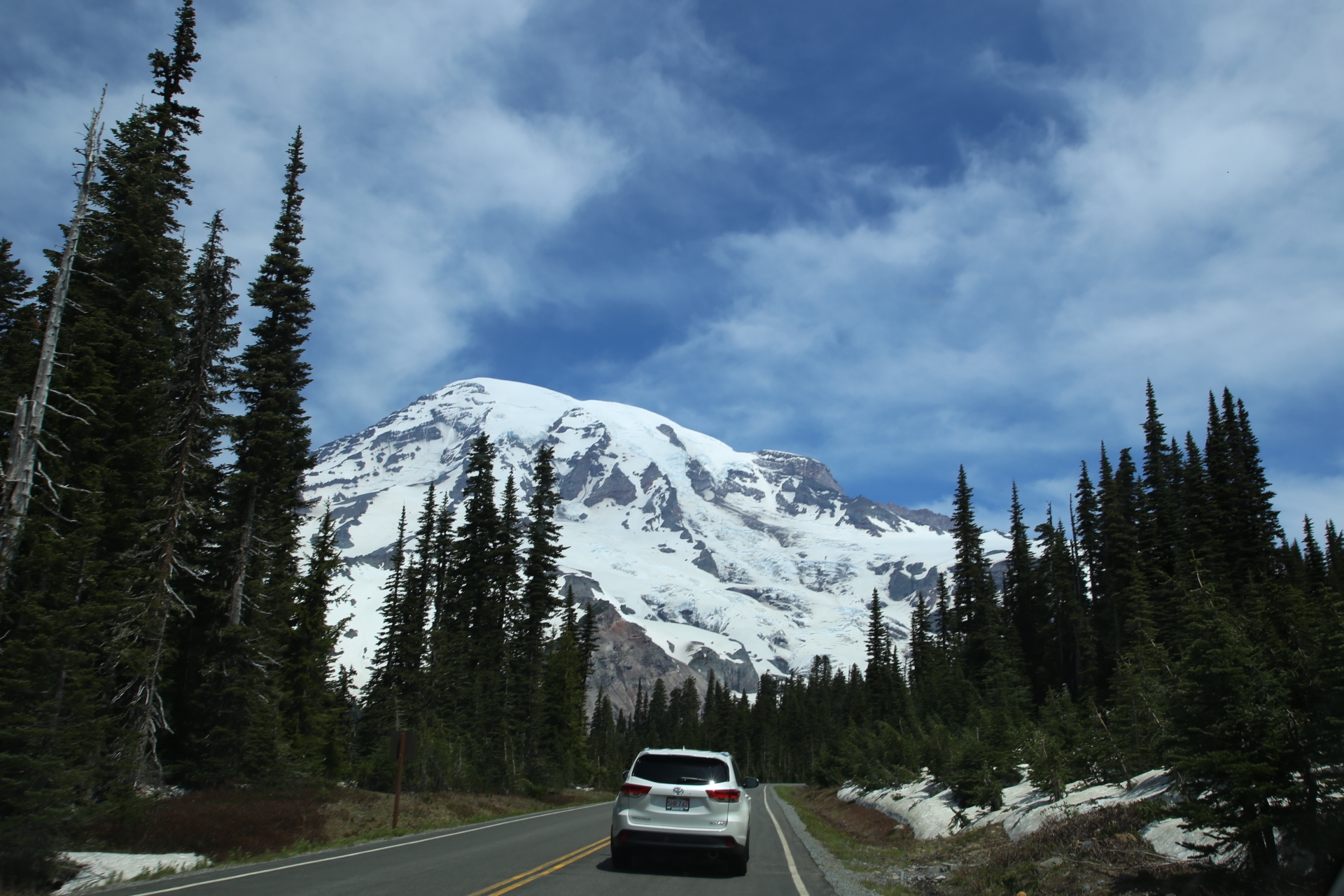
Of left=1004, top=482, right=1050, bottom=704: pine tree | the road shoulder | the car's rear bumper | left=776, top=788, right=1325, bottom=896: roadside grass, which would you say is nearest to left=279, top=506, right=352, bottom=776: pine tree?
the road shoulder

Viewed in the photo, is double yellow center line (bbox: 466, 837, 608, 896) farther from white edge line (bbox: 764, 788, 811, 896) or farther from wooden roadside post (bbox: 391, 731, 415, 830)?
wooden roadside post (bbox: 391, 731, 415, 830)

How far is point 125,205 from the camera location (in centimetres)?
2358

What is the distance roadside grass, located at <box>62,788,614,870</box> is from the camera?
48.2ft

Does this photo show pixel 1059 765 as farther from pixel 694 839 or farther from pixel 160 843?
pixel 160 843

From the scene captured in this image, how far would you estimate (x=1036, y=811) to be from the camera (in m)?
16.9

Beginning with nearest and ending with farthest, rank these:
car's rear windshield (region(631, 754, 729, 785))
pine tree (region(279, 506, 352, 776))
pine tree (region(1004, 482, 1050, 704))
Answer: car's rear windshield (region(631, 754, 729, 785)) → pine tree (region(279, 506, 352, 776)) → pine tree (region(1004, 482, 1050, 704))

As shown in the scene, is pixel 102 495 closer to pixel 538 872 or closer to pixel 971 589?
pixel 538 872

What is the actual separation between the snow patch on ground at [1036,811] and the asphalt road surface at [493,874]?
468 centimetres

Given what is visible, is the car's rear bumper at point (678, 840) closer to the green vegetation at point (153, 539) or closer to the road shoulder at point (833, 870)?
the road shoulder at point (833, 870)

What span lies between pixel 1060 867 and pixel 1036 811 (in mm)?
5844

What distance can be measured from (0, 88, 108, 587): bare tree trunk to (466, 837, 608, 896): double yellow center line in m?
10.4

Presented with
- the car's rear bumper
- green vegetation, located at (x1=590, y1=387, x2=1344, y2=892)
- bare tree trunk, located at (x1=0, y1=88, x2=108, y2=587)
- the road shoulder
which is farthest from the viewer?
bare tree trunk, located at (x1=0, y1=88, x2=108, y2=587)

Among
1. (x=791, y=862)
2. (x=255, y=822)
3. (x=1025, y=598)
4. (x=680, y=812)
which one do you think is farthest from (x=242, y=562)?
(x=1025, y=598)

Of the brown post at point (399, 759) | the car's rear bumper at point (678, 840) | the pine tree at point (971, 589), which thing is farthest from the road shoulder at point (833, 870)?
the pine tree at point (971, 589)
